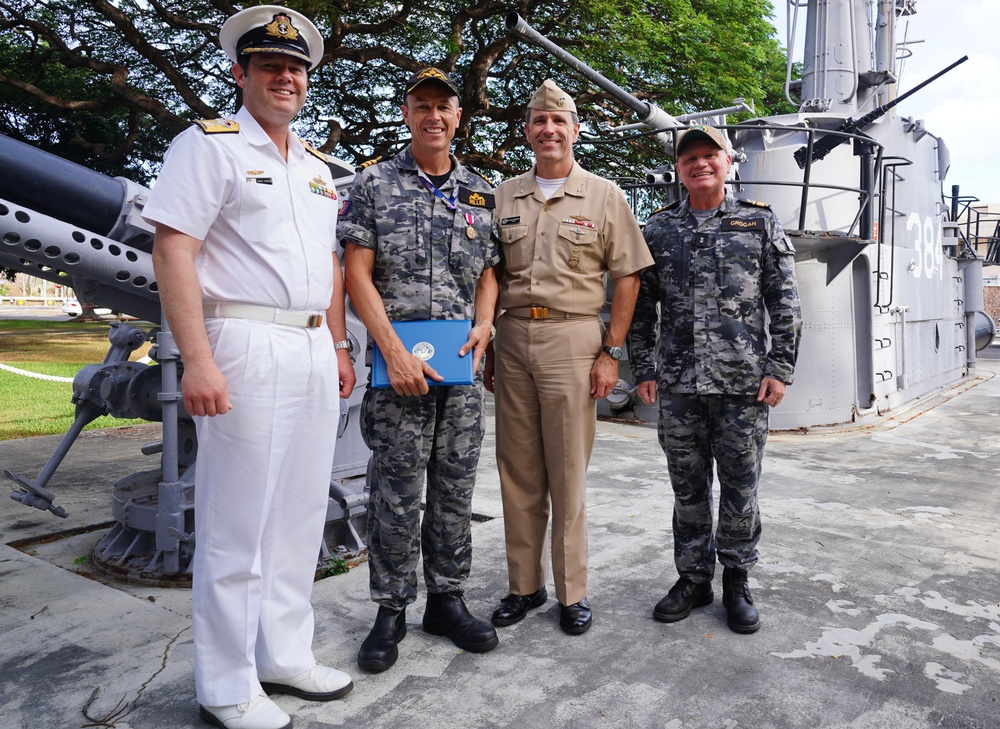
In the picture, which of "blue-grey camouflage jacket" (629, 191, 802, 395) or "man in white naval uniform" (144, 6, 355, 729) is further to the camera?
"blue-grey camouflage jacket" (629, 191, 802, 395)

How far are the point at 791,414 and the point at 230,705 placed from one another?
633 centimetres

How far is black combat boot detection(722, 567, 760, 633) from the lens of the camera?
2.84 m

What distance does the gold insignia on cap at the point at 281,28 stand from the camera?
7.07 ft

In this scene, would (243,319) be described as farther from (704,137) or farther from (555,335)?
(704,137)

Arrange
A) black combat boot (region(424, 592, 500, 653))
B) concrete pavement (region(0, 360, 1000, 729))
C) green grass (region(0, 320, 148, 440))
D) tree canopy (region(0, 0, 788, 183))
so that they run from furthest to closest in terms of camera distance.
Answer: tree canopy (region(0, 0, 788, 183)) < green grass (region(0, 320, 148, 440)) < black combat boot (region(424, 592, 500, 653)) < concrete pavement (region(0, 360, 1000, 729))

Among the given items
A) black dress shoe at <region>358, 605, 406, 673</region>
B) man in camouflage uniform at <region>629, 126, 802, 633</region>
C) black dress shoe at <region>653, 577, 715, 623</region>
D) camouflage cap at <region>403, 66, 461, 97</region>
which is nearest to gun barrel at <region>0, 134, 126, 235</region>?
camouflage cap at <region>403, 66, 461, 97</region>

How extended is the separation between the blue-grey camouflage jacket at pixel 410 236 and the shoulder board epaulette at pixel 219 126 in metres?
0.50

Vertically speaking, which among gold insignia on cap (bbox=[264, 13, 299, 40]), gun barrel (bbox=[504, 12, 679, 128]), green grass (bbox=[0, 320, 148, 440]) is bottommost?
green grass (bbox=[0, 320, 148, 440])

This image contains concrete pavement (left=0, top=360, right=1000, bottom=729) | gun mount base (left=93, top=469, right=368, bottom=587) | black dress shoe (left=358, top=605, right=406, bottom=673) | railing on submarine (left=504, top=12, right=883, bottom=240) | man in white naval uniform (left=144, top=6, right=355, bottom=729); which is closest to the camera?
man in white naval uniform (left=144, top=6, right=355, bottom=729)

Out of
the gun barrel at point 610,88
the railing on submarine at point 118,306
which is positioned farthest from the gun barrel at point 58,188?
the gun barrel at point 610,88

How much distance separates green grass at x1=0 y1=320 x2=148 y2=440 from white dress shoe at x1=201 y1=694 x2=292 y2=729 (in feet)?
19.7

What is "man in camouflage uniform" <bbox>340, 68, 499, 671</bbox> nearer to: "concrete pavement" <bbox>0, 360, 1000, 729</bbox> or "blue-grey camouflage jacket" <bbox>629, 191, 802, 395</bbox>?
"concrete pavement" <bbox>0, 360, 1000, 729</bbox>

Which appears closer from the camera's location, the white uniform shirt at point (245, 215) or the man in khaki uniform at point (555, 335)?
the white uniform shirt at point (245, 215)

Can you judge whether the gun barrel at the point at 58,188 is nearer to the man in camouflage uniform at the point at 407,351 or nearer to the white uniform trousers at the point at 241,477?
the man in camouflage uniform at the point at 407,351
